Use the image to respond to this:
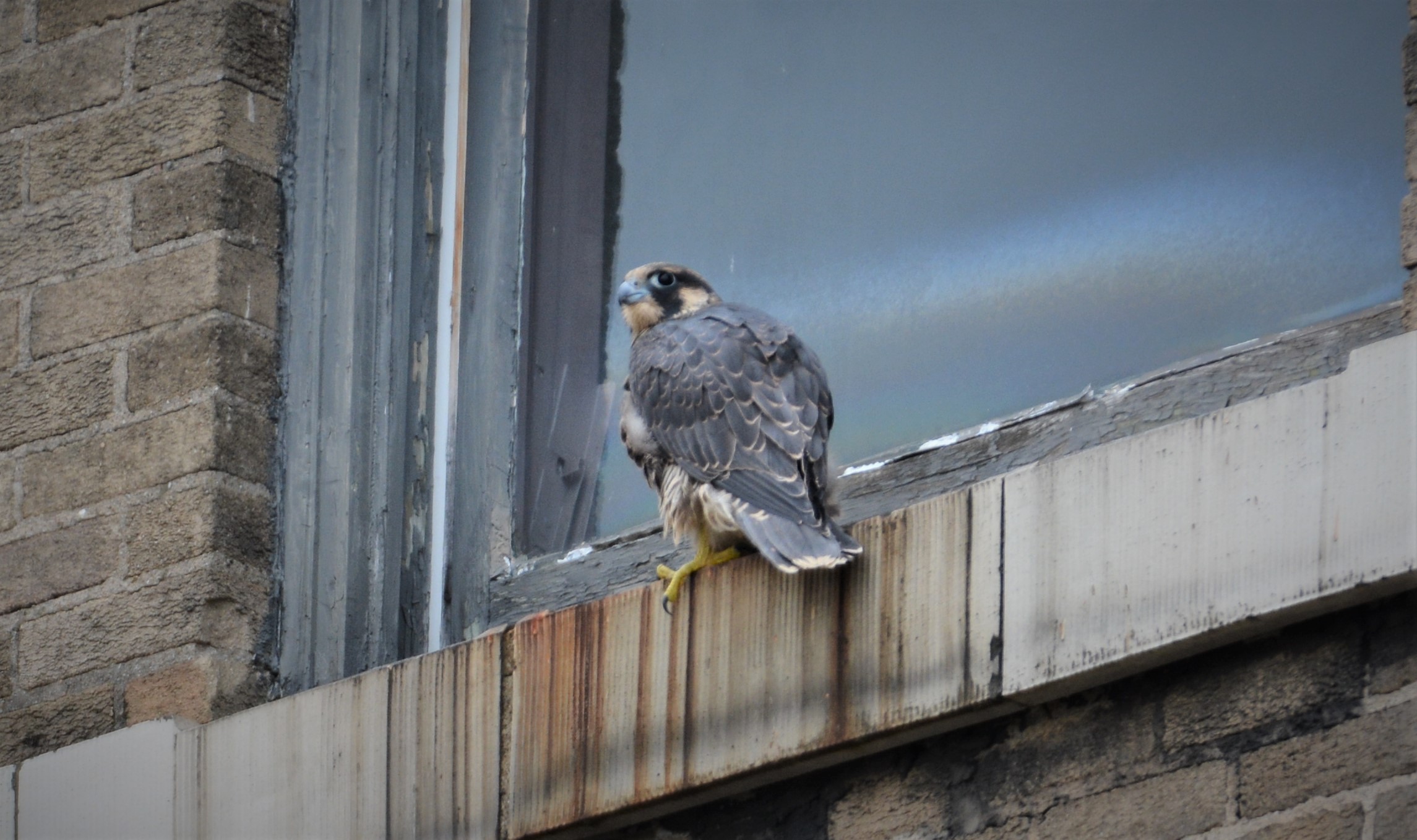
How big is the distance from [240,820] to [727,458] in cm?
101

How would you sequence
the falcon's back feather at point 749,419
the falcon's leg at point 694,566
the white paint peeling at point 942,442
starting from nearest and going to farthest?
1. the falcon's back feather at point 749,419
2. the falcon's leg at point 694,566
3. the white paint peeling at point 942,442

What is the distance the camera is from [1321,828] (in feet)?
8.77

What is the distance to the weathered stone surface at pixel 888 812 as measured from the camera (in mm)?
3045

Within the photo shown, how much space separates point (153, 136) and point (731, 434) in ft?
4.45

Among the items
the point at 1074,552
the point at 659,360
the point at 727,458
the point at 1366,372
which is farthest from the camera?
the point at 659,360

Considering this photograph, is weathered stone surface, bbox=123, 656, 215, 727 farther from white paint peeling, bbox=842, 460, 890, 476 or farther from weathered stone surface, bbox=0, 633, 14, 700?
white paint peeling, bbox=842, 460, 890, 476

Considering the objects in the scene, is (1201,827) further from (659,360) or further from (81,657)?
(81,657)

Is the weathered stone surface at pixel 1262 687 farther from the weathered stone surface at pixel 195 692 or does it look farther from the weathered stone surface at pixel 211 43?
the weathered stone surface at pixel 211 43

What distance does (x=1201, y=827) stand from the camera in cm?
279

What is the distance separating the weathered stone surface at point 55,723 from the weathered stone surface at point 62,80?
1089 millimetres

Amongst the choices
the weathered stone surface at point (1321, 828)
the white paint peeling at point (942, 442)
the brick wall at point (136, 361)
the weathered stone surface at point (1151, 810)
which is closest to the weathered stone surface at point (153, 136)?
the brick wall at point (136, 361)

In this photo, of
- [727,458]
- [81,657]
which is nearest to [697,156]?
[727,458]

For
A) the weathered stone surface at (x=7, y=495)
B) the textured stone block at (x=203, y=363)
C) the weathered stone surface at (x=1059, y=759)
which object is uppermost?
the textured stone block at (x=203, y=363)

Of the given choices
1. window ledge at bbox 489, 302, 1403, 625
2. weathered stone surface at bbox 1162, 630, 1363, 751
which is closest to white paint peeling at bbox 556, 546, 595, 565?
window ledge at bbox 489, 302, 1403, 625
